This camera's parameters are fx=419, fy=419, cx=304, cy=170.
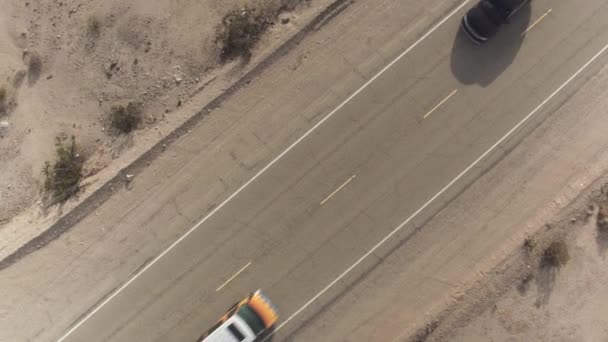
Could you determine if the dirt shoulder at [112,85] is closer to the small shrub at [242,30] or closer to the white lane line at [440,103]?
the small shrub at [242,30]

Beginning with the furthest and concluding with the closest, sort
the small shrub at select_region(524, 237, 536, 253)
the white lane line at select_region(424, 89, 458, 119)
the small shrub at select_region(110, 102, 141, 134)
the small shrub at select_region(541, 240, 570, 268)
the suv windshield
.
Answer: the white lane line at select_region(424, 89, 458, 119)
the small shrub at select_region(110, 102, 141, 134)
the small shrub at select_region(524, 237, 536, 253)
the small shrub at select_region(541, 240, 570, 268)
the suv windshield

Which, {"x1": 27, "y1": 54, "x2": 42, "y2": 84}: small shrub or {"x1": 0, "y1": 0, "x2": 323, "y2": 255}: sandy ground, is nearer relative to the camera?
{"x1": 0, "y1": 0, "x2": 323, "y2": 255}: sandy ground

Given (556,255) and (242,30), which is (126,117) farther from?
(556,255)

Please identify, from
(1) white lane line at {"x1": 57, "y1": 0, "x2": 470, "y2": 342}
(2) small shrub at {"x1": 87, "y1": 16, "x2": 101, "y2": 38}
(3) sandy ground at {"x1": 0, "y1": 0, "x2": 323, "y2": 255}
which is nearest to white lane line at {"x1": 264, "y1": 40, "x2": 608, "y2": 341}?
(1) white lane line at {"x1": 57, "y1": 0, "x2": 470, "y2": 342}

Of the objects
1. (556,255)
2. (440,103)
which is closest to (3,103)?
(440,103)

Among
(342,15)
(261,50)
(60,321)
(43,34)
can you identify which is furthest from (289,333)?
(43,34)

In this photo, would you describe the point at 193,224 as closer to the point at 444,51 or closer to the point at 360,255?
the point at 360,255

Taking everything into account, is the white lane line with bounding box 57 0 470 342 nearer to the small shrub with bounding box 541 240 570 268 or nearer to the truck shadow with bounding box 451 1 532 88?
the truck shadow with bounding box 451 1 532 88
